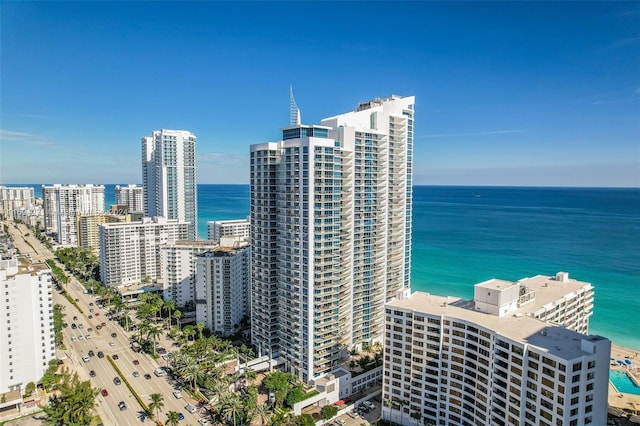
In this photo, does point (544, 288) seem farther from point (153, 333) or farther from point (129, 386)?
point (153, 333)

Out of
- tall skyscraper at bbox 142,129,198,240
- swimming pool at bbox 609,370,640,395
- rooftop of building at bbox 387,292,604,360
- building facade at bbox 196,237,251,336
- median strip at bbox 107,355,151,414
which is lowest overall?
swimming pool at bbox 609,370,640,395

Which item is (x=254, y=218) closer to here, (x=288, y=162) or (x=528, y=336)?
(x=288, y=162)

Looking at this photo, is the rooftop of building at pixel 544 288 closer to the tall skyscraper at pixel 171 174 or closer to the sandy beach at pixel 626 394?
the sandy beach at pixel 626 394

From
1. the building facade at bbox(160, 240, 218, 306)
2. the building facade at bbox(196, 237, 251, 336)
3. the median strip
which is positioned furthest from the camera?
the building facade at bbox(160, 240, 218, 306)

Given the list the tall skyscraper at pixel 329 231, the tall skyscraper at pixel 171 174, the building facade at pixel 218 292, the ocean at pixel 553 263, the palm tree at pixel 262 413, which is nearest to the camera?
the palm tree at pixel 262 413

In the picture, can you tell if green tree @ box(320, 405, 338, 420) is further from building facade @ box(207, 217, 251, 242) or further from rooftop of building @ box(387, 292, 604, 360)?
building facade @ box(207, 217, 251, 242)

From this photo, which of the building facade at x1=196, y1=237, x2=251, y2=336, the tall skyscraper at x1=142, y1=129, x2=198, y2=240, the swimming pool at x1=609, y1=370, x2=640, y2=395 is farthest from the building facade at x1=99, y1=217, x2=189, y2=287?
the swimming pool at x1=609, y1=370, x2=640, y2=395

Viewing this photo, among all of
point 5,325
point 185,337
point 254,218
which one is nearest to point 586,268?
point 254,218

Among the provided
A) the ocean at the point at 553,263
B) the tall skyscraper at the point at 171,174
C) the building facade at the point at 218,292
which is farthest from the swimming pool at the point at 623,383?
the tall skyscraper at the point at 171,174

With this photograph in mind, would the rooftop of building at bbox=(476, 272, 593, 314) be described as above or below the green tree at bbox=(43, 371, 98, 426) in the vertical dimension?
above
